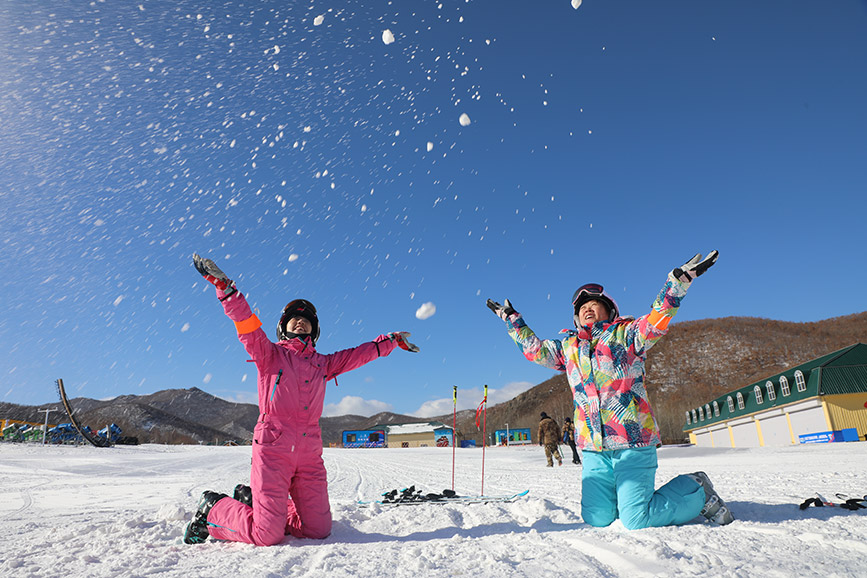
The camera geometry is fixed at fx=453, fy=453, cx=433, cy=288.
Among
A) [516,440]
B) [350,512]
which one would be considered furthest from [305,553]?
[516,440]

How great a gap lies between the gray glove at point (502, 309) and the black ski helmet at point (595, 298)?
652 mm

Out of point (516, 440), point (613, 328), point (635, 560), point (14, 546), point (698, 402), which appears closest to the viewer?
point (635, 560)

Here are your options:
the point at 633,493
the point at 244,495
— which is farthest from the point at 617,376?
the point at 244,495

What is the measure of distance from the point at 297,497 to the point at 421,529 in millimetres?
1015

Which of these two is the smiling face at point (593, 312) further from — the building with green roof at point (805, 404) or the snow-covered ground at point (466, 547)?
the building with green roof at point (805, 404)

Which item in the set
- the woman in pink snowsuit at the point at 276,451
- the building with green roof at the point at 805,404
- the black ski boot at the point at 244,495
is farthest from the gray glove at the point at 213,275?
the building with green roof at the point at 805,404

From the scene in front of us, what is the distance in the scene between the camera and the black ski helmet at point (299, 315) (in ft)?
13.7

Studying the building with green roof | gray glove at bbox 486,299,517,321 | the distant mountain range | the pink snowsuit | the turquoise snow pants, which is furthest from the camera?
the distant mountain range

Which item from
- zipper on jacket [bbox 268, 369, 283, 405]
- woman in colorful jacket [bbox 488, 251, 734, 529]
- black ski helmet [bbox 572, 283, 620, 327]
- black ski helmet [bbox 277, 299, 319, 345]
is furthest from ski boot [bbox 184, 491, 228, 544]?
black ski helmet [bbox 572, 283, 620, 327]

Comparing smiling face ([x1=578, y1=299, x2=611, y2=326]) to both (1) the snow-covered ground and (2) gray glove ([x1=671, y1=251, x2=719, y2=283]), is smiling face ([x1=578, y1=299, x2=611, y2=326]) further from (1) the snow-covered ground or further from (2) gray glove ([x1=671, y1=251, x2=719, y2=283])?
(1) the snow-covered ground

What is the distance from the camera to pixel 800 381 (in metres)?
28.0

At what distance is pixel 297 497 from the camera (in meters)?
3.53

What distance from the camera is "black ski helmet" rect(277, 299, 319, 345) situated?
13.7ft

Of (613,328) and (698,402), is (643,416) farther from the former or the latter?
(698,402)
